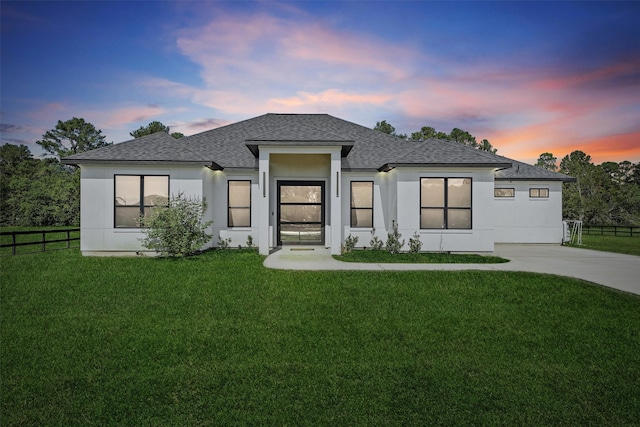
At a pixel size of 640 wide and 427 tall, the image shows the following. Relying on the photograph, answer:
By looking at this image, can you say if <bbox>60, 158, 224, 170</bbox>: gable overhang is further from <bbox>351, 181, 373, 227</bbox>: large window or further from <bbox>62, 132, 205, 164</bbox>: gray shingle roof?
<bbox>351, 181, 373, 227</bbox>: large window

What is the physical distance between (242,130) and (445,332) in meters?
14.9

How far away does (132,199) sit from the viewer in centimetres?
1269

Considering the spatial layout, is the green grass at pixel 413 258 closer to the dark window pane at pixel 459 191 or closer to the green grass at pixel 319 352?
the dark window pane at pixel 459 191

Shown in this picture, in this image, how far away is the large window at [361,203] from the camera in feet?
47.1

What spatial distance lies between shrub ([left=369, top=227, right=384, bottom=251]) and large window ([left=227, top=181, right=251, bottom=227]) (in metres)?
5.02

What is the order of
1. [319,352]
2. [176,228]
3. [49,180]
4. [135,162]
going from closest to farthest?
[319,352] < [176,228] < [135,162] < [49,180]

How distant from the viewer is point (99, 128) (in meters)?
43.5

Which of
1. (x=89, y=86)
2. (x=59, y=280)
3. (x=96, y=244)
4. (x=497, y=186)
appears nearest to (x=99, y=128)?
(x=89, y=86)

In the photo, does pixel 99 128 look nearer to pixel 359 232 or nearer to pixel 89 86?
pixel 89 86

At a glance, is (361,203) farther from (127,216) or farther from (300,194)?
(127,216)

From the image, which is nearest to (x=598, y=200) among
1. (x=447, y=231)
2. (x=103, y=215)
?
(x=447, y=231)

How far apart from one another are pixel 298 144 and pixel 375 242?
504 centimetres

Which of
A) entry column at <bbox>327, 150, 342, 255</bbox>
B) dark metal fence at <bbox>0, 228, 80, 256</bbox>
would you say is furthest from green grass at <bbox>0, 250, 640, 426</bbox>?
dark metal fence at <bbox>0, 228, 80, 256</bbox>

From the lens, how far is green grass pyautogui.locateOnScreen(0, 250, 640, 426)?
3.36 m
